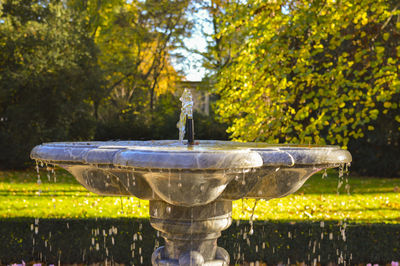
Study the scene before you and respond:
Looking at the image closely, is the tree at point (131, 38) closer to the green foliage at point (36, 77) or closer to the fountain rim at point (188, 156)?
the green foliage at point (36, 77)

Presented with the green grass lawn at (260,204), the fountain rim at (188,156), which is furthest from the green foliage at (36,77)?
the fountain rim at (188,156)

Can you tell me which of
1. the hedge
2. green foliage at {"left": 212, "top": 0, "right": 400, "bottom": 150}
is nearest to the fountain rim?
green foliage at {"left": 212, "top": 0, "right": 400, "bottom": 150}

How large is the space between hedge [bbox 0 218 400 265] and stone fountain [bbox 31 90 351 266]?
84.1 inches

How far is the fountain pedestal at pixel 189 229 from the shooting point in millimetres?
3051

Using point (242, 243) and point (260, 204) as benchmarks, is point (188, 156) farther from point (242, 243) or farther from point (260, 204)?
point (260, 204)

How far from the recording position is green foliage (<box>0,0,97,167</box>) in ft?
48.5

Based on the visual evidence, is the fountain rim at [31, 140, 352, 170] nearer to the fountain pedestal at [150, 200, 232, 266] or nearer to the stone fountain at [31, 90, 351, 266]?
the stone fountain at [31, 90, 351, 266]

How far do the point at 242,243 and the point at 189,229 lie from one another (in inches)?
97.4

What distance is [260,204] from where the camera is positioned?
852 centimetres

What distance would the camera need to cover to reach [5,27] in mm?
14664

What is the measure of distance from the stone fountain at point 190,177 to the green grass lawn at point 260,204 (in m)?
3.01

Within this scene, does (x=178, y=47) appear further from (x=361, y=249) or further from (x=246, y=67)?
(x=361, y=249)

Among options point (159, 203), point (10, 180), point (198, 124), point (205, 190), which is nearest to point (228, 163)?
point (205, 190)

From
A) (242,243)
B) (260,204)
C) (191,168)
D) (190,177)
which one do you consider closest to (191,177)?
(190,177)
